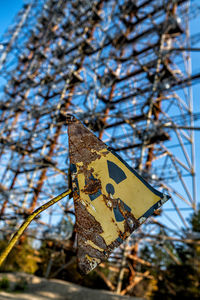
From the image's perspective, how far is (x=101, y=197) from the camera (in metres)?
1.16

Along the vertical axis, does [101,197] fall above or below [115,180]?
below

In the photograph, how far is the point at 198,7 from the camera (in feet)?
27.9

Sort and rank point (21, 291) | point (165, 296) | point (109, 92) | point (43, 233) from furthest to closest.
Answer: point (109, 92), point (165, 296), point (43, 233), point (21, 291)

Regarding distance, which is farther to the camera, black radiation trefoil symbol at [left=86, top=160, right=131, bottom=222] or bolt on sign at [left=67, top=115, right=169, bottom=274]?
black radiation trefoil symbol at [left=86, top=160, right=131, bottom=222]

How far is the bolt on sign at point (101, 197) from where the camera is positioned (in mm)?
1037

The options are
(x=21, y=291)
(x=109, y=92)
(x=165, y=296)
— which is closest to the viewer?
(x=21, y=291)

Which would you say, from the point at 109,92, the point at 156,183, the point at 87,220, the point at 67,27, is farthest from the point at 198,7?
the point at 87,220

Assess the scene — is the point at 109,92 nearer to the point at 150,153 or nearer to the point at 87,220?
the point at 150,153

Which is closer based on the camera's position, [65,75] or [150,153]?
[150,153]

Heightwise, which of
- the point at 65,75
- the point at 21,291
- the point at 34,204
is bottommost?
the point at 21,291

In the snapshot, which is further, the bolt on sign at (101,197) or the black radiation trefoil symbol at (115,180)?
the black radiation trefoil symbol at (115,180)

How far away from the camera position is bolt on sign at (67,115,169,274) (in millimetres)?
1037

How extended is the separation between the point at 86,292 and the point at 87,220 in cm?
815

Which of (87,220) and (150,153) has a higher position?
(150,153)
